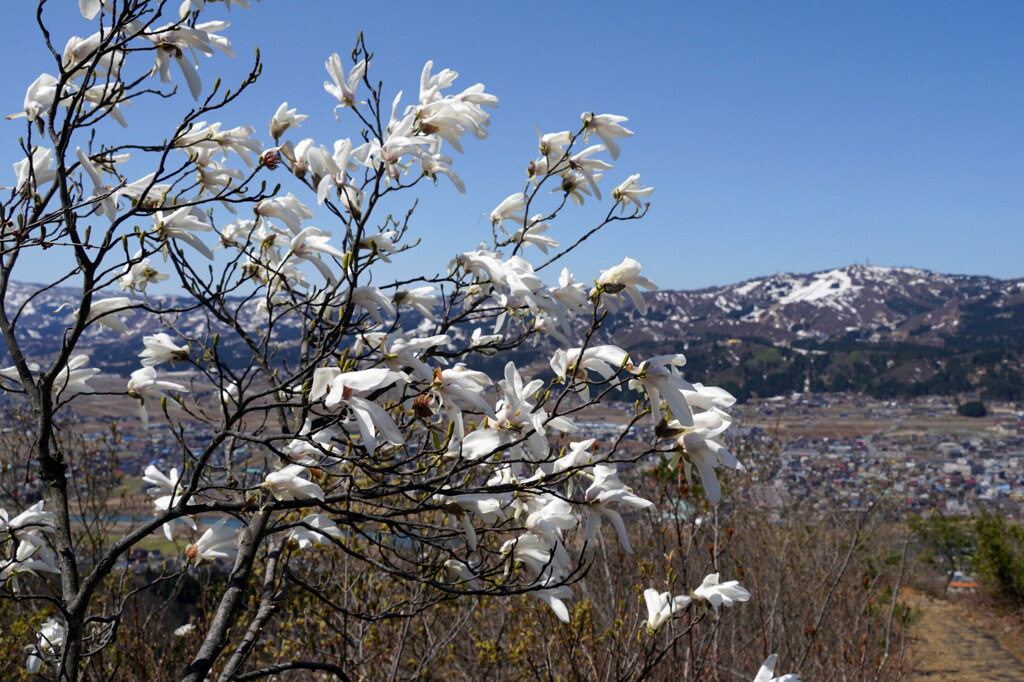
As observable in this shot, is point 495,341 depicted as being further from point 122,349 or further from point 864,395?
point 122,349

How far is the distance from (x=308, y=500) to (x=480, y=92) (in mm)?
1281

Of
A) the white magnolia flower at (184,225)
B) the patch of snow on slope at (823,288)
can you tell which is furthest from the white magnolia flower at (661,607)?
the patch of snow on slope at (823,288)

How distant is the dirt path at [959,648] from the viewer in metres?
8.77

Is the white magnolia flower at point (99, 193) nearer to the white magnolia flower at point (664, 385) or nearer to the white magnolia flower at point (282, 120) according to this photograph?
the white magnolia flower at point (282, 120)

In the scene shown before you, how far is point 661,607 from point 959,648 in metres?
10.8

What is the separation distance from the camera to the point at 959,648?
10.5 m

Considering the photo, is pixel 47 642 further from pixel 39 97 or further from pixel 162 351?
pixel 39 97

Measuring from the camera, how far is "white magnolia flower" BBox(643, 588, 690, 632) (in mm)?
2400

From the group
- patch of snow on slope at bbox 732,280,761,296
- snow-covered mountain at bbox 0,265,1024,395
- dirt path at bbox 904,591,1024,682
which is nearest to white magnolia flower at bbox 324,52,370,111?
dirt path at bbox 904,591,1024,682

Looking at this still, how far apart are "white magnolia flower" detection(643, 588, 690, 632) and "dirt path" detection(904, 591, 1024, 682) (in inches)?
233

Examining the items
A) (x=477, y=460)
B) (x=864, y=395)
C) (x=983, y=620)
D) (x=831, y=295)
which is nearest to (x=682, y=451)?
(x=477, y=460)

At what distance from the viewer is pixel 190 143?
6.74 ft

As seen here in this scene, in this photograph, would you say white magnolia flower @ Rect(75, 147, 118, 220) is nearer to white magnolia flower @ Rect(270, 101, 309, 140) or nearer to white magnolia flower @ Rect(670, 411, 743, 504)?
white magnolia flower @ Rect(270, 101, 309, 140)

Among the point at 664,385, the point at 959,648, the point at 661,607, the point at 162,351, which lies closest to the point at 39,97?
the point at 162,351
